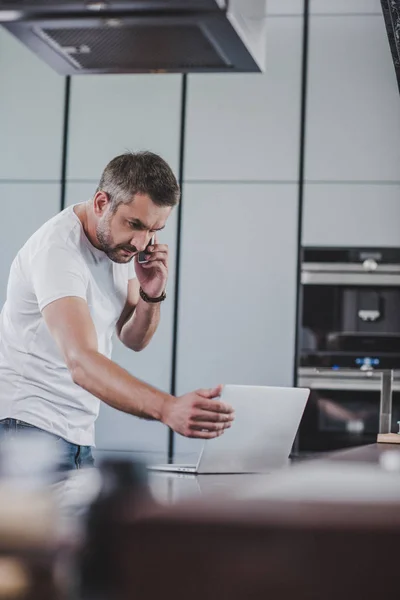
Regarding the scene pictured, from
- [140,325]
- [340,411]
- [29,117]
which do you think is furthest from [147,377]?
[140,325]

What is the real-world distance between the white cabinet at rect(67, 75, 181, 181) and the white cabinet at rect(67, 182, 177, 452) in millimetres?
402

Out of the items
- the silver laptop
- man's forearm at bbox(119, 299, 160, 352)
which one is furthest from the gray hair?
the silver laptop

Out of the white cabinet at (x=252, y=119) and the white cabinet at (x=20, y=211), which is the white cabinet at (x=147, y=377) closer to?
the white cabinet at (x=252, y=119)

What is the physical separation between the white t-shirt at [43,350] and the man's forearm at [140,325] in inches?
8.9

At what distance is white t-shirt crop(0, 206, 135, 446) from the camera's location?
215 cm

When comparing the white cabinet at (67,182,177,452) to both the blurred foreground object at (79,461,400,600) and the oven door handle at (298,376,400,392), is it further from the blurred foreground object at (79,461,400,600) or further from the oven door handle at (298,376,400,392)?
the blurred foreground object at (79,461,400,600)

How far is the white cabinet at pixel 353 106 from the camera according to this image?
4.25 m

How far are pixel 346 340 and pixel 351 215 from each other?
0.57m

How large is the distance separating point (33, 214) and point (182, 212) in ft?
2.33

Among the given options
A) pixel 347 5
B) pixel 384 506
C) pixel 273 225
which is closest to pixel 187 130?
pixel 273 225

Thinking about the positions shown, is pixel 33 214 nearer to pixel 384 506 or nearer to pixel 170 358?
pixel 170 358

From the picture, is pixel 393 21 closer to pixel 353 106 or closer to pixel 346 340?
pixel 353 106

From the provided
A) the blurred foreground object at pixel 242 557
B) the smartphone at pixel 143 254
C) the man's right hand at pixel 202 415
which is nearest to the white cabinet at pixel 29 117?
the smartphone at pixel 143 254

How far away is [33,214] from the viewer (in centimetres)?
443
